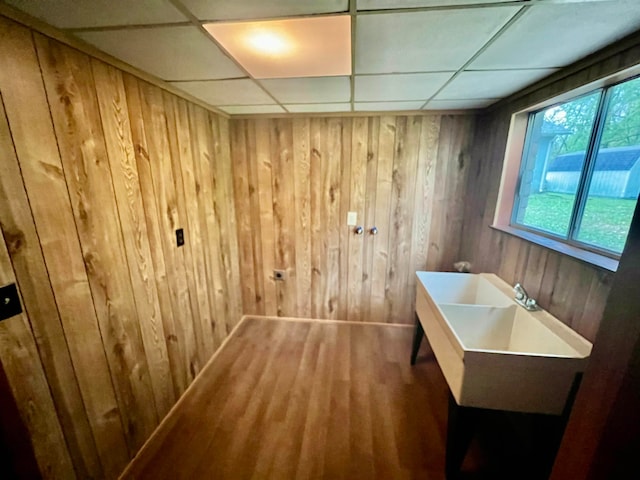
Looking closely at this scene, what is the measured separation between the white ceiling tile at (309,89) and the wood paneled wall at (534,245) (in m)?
1.18

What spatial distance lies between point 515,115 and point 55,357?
2.95 metres

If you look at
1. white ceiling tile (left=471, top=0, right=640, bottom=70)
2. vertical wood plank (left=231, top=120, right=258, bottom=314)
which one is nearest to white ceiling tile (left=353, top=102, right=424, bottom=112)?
white ceiling tile (left=471, top=0, right=640, bottom=70)

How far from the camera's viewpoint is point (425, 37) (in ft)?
3.34

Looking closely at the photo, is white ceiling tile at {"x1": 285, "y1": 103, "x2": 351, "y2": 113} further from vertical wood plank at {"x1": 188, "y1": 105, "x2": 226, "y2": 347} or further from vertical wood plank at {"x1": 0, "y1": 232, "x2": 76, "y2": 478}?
vertical wood plank at {"x1": 0, "y1": 232, "x2": 76, "y2": 478}

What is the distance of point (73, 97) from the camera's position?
1.08 meters

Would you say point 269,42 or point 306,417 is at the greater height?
point 269,42

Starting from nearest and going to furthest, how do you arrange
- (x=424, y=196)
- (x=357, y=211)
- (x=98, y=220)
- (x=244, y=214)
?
(x=98, y=220) → (x=424, y=196) → (x=357, y=211) → (x=244, y=214)

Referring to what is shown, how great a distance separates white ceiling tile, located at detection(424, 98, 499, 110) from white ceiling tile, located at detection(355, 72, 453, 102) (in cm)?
21

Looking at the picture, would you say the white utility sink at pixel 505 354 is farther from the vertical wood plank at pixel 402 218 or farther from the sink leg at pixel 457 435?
the vertical wood plank at pixel 402 218

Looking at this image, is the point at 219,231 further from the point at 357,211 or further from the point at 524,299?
the point at 524,299

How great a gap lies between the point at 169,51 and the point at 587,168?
84.2 inches

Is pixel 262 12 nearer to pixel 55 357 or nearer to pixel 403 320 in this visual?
pixel 55 357

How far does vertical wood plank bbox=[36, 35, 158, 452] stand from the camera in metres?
1.04

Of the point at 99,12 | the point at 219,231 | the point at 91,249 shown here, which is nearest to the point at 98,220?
the point at 91,249
